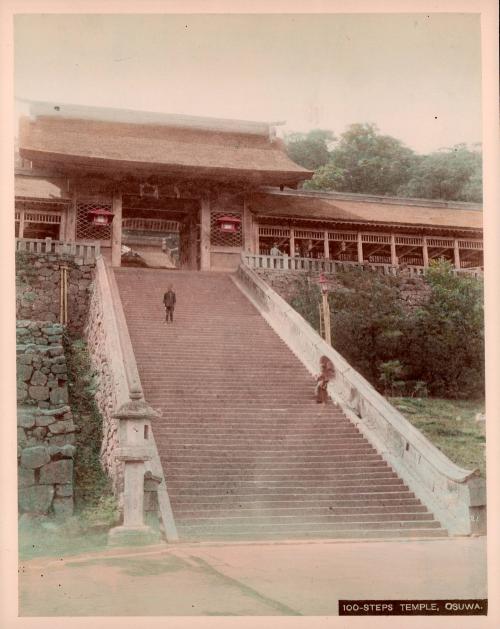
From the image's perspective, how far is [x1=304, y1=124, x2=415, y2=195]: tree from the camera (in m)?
23.5

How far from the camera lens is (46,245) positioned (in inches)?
874

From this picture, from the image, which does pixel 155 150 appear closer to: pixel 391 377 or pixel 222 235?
pixel 222 235

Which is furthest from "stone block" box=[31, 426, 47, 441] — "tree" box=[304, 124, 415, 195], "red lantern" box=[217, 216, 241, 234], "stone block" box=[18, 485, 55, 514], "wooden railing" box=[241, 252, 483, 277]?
"red lantern" box=[217, 216, 241, 234]

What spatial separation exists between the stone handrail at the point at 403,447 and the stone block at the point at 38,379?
18.7ft

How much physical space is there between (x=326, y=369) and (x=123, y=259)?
23.1m

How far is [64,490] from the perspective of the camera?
39.1 ft

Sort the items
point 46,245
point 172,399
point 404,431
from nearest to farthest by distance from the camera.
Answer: point 404,431
point 172,399
point 46,245

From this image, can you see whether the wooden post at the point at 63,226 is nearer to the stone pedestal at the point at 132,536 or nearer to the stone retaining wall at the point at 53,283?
the stone retaining wall at the point at 53,283

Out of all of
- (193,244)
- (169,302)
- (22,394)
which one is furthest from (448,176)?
(22,394)

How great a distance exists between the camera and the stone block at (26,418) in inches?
487

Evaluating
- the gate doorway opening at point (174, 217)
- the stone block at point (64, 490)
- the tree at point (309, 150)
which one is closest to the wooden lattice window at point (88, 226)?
the gate doorway opening at point (174, 217)

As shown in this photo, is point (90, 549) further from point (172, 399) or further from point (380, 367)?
point (380, 367)

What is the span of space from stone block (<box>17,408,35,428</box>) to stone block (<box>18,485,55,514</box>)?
115 centimetres

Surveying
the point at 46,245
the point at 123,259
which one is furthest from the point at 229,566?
the point at 123,259
